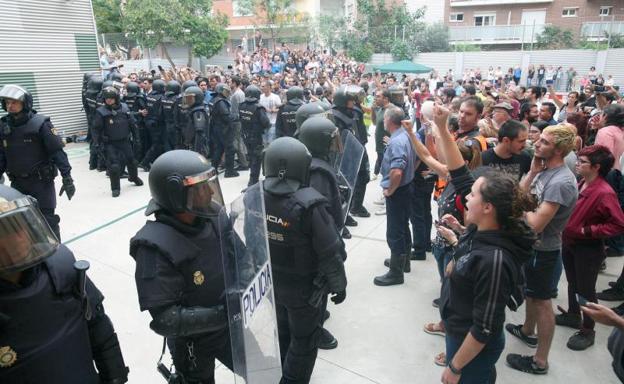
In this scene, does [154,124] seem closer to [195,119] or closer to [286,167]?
[195,119]

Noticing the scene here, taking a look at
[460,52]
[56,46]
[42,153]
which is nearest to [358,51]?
[460,52]

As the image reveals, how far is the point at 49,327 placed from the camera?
168 centimetres

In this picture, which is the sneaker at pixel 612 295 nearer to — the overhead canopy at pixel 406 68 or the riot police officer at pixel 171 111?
the riot police officer at pixel 171 111

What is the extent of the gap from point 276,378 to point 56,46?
1256 cm

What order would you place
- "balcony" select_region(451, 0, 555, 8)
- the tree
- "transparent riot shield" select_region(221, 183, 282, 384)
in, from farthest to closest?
1. "balcony" select_region(451, 0, 555, 8)
2. the tree
3. "transparent riot shield" select_region(221, 183, 282, 384)

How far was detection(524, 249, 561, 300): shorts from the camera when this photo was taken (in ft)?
9.95

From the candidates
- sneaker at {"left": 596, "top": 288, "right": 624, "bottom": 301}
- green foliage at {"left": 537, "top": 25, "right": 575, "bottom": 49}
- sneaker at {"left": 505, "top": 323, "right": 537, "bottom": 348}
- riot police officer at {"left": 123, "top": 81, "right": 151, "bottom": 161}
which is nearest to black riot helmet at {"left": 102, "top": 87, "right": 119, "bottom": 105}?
riot police officer at {"left": 123, "top": 81, "right": 151, "bottom": 161}

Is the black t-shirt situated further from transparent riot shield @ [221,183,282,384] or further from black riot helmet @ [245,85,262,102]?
black riot helmet @ [245,85,262,102]

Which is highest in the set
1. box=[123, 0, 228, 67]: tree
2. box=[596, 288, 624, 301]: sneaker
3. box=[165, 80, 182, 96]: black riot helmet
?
box=[123, 0, 228, 67]: tree

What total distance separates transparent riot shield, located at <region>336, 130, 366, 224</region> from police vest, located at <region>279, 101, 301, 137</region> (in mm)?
3514

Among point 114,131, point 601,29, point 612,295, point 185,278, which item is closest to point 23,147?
point 114,131

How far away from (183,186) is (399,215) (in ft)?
8.85

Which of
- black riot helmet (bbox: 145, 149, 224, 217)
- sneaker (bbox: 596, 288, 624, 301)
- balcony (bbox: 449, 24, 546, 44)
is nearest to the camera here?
black riot helmet (bbox: 145, 149, 224, 217)

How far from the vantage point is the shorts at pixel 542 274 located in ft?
9.95
